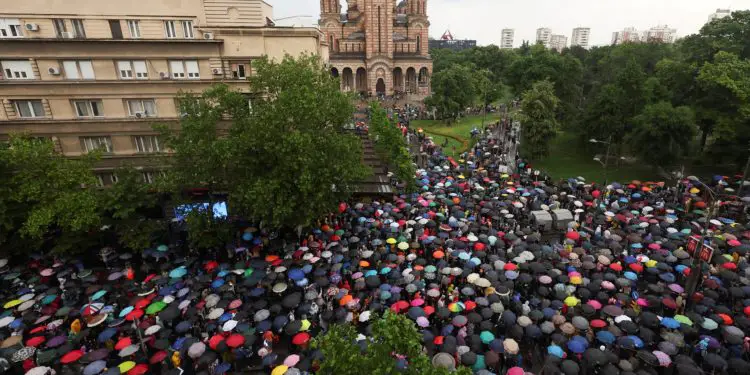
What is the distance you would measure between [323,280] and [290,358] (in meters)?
4.85

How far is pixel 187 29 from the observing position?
2467cm

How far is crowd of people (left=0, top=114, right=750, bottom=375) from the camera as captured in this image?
1465 centimetres

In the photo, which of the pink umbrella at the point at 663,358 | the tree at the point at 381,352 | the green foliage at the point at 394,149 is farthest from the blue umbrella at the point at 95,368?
the green foliage at the point at 394,149

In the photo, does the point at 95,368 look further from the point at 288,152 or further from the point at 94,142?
the point at 94,142

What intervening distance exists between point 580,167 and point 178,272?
36.2m

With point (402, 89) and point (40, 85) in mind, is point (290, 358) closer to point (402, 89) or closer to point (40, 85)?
point (40, 85)

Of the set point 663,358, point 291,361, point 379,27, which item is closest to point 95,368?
point 291,361

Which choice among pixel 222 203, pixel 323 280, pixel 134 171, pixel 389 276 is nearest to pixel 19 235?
pixel 134 171

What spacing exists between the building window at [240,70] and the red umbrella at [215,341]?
17.0 m

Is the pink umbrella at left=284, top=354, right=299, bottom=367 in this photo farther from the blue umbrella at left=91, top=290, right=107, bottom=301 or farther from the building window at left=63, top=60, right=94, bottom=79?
the building window at left=63, top=60, right=94, bottom=79

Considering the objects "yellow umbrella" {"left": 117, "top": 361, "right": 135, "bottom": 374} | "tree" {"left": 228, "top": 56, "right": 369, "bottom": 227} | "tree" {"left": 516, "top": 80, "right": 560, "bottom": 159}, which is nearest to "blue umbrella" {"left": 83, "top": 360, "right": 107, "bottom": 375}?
"yellow umbrella" {"left": 117, "top": 361, "right": 135, "bottom": 374}

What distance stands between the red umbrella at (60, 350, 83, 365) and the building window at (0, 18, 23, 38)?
19.3m

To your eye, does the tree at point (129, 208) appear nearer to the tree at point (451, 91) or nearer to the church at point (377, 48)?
the tree at point (451, 91)

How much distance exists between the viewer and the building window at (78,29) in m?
23.2
